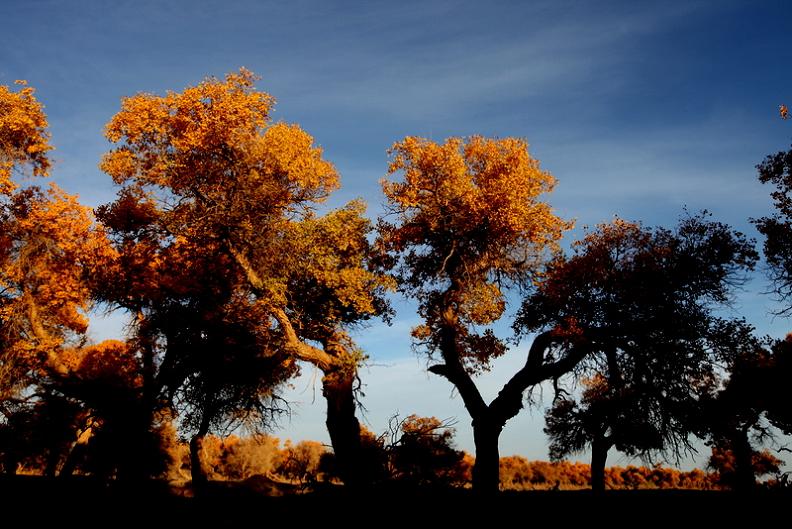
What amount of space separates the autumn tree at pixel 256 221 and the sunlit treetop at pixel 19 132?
13.7ft

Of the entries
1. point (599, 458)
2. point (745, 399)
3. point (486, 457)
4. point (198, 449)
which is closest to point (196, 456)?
point (198, 449)

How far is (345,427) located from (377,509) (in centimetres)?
681

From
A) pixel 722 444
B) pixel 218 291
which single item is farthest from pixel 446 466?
pixel 218 291

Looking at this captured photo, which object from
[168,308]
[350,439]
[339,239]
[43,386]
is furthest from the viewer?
[43,386]

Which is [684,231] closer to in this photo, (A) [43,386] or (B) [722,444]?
(B) [722,444]

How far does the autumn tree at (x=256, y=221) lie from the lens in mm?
20109

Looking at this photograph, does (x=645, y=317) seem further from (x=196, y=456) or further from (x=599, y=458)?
(x=196, y=456)

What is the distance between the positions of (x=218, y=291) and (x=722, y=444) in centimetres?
2387

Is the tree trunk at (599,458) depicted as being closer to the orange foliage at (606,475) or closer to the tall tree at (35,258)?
the orange foliage at (606,475)

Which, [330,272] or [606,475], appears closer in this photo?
[330,272]

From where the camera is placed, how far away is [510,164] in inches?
922

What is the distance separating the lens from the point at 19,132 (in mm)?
22656

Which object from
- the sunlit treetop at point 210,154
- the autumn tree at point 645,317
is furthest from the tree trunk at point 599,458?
the sunlit treetop at point 210,154

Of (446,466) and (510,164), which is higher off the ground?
(510,164)
